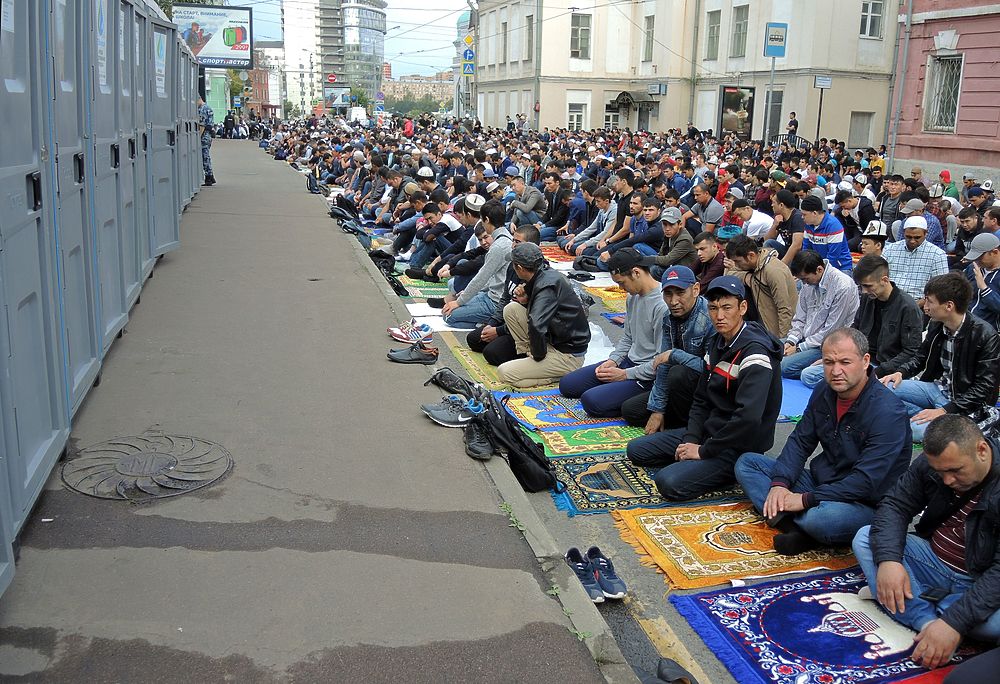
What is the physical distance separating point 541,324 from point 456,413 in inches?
72.2

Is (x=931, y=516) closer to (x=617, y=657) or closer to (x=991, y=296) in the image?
(x=617, y=657)

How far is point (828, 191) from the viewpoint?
18.4m

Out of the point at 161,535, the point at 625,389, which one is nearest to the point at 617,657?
the point at 161,535

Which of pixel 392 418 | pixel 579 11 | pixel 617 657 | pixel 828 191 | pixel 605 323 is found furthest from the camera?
pixel 579 11

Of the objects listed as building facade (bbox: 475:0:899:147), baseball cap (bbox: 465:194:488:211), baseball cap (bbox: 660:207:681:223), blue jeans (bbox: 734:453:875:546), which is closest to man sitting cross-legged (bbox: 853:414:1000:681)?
blue jeans (bbox: 734:453:875:546)

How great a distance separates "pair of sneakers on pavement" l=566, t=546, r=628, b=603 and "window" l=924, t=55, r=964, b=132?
2607 centimetres

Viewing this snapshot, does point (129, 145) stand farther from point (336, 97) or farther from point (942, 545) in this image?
point (336, 97)

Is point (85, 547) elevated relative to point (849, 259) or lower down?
lower down

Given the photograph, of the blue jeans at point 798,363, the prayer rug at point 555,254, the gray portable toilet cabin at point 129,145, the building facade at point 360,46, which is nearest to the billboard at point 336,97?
the prayer rug at point 555,254

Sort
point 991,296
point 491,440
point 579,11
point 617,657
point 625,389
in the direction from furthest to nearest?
point 579,11, point 991,296, point 625,389, point 491,440, point 617,657

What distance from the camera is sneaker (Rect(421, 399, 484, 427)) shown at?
6328mm

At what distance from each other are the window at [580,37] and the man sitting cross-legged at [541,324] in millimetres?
48087

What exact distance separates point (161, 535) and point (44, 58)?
2.37 metres

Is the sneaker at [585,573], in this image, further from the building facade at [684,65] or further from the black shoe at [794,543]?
the building facade at [684,65]
